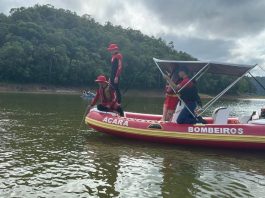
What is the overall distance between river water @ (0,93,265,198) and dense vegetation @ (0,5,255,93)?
54159mm

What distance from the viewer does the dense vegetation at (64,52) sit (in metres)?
73.6

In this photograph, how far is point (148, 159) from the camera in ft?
36.8

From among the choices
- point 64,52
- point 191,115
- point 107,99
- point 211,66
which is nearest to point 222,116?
point 191,115

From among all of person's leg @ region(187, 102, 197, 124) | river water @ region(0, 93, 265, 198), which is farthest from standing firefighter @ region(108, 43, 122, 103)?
person's leg @ region(187, 102, 197, 124)

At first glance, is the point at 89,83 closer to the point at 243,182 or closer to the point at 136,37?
the point at 136,37

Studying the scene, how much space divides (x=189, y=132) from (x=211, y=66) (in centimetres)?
278

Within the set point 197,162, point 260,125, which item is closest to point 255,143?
point 260,125

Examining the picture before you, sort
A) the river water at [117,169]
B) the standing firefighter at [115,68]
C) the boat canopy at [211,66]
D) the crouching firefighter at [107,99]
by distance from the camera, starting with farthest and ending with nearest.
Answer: the crouching firefighter at [107,99] < the standing firefighter at [115,68] < the boat canopy at [211,66] < the river water at [117,169]

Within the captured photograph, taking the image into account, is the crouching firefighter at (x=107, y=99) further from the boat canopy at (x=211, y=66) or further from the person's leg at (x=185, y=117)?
the person's leg at (x=185, y=117)

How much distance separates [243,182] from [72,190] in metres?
4.31

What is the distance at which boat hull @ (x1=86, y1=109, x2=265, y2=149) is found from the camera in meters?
12.5

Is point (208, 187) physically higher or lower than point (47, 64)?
lower

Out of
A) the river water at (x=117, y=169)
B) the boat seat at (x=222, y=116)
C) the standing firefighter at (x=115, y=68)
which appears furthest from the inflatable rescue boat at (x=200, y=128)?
the standing firefighter at (x=115, y=68)

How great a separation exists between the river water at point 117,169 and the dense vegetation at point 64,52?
178 ft
